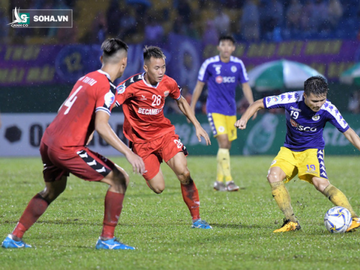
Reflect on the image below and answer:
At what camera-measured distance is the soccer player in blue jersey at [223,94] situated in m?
10.1

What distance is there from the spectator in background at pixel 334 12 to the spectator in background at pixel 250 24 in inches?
105

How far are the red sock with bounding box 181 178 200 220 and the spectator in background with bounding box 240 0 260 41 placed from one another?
14858 mm

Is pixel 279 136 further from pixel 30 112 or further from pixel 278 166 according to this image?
pixel 278 166

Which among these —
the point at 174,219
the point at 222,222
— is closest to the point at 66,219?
the point at 174,219

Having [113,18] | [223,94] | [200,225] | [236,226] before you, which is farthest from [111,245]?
[113,18]

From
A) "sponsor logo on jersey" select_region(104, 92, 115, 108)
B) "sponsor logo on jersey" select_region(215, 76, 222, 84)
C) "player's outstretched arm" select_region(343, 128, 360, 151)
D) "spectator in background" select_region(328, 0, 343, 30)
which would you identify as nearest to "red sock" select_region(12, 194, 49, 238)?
"sponsor logo on jersey" select_region(104, 92, 115, 108)

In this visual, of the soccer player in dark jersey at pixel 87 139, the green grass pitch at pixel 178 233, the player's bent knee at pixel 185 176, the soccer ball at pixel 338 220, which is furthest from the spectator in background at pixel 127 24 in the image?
the soccer player in dark jersey at pixel 87 139

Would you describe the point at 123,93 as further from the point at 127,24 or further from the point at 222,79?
the point at 127,24

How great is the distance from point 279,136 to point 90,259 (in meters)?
13.8

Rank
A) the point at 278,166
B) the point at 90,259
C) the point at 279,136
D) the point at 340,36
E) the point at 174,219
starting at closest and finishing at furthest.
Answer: the point at 90,259 < the point at 278,166 < the point at 174,219 < the point at 279,136 < the point at 340,36

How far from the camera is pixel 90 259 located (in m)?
4.42

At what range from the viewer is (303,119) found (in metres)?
6.20

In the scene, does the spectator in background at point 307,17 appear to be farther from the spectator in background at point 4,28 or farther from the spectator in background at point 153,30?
the spectator in background at point 4,28

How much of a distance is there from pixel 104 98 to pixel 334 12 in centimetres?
1779
